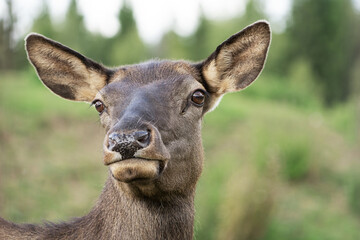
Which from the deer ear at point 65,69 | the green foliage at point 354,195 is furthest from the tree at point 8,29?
the green foliage at point 354,195

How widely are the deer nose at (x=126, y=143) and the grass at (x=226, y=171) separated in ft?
25.6

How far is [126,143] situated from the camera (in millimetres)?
4344

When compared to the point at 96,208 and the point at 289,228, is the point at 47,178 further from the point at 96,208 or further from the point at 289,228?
the point at 96,208

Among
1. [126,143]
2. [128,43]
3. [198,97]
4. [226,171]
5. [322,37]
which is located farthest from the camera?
[322,37]

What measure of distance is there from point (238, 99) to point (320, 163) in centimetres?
1165

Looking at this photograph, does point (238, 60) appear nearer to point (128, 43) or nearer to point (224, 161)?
point (224, 161)

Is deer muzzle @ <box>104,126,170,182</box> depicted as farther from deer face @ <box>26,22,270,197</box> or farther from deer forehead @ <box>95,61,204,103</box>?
deer forehead @ <box>95,61,204,103</box>

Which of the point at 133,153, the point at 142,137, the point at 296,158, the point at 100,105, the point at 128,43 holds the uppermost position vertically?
the point at 128,43

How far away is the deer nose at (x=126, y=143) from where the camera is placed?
4352mm

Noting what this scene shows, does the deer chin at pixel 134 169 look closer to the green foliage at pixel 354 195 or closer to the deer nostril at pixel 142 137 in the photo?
the deer nostril at pixel 142 137

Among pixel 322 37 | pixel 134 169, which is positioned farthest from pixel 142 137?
pixel 322 37

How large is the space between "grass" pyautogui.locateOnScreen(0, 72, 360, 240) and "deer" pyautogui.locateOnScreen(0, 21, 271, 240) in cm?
625

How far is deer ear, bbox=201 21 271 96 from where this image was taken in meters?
5.90

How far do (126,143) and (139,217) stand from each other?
1229mm
